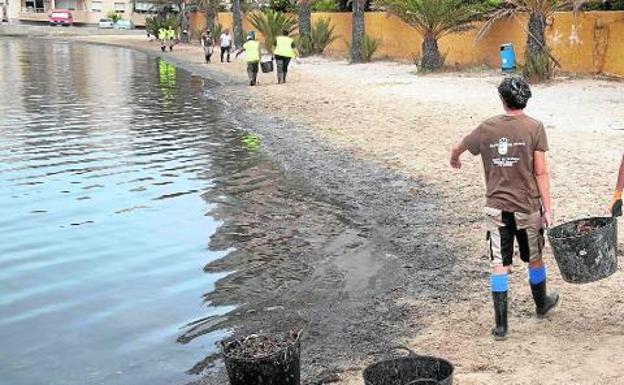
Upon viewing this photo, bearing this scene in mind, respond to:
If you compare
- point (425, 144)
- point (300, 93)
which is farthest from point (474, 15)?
point (425, 144)

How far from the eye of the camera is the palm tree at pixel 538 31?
19.3 m

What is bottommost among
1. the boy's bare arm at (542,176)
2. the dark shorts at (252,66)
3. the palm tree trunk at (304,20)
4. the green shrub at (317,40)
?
the boy's bare arm at (542,176)

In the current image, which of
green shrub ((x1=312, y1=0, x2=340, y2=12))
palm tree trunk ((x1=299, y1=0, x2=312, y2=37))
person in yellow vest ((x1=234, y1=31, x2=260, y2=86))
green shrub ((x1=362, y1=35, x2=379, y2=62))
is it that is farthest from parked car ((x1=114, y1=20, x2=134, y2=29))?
person in yellow vest ((x1=234, y1=31, x2=260, y2=86))

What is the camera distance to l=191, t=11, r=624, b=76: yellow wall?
19.5 meters

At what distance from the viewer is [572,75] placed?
20.1m

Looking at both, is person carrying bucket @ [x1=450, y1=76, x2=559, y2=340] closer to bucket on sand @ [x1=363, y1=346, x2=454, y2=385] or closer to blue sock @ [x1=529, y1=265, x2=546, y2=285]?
blue sock @ [x1=529, y1=265, x2=546, y2=285]

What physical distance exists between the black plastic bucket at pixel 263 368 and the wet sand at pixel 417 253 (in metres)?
0.73

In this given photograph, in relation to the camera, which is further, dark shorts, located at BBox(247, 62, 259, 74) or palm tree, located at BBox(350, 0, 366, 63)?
palm tree, located at BBox(350, 0, 366, 63)

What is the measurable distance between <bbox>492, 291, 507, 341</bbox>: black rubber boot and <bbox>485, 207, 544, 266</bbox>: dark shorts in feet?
0.70

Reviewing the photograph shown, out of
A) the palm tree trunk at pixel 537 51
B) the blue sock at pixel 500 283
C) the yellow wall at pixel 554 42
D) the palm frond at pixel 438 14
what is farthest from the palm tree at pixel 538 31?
the blue sock at pixel 500 283

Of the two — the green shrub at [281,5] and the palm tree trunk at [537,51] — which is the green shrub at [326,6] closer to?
the green shrub at [281,5]

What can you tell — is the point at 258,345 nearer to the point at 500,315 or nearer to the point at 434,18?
the point at 500,315

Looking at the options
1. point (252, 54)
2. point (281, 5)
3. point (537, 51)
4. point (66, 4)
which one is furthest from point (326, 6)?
point (66, 4)

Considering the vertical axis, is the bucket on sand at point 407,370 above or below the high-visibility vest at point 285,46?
below
